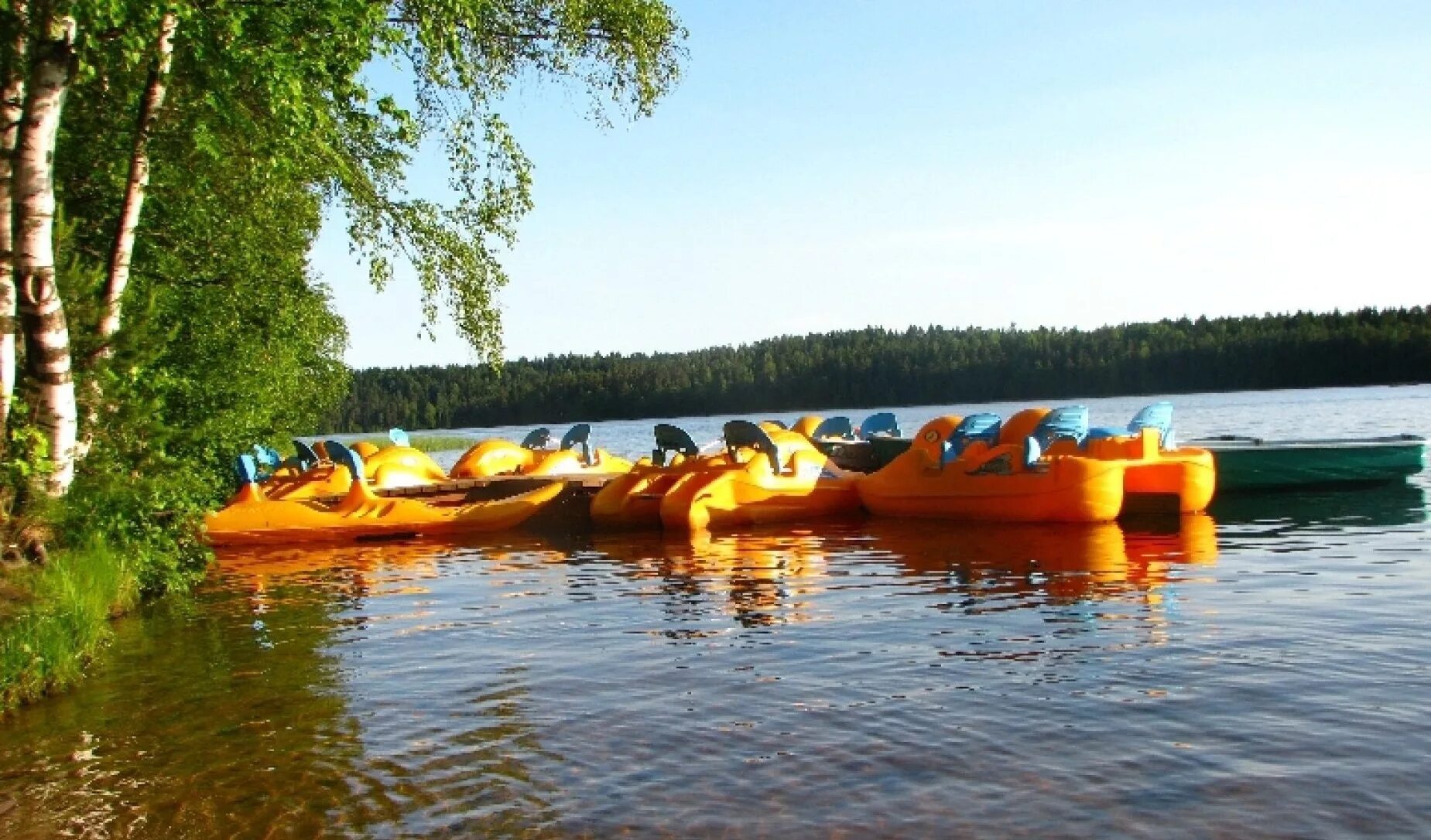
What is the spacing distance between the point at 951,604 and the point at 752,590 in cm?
250

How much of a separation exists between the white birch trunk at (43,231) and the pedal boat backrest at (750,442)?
13967 mm

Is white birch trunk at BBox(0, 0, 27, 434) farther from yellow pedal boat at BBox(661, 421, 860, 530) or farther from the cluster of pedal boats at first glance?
yellow pedal boat at BBox(661, 421, 860, 530)

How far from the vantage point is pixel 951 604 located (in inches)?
482

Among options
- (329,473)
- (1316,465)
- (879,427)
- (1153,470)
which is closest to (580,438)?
(329,473)

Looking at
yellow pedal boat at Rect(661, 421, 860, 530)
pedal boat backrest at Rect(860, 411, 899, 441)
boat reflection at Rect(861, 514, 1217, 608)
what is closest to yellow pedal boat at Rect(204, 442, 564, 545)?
yellow pedal boat at Rect(661, 421, 860, 530)

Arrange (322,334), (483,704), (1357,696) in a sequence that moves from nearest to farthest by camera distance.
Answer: (1357,696) → (483,704) → (322,334)

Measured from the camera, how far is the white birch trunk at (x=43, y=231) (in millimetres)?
8070

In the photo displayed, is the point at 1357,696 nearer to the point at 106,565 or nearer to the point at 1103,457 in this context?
the point at 106,565

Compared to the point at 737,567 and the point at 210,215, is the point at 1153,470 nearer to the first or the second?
the point at 737,567

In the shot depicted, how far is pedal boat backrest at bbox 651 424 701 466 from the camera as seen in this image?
79.3 ft

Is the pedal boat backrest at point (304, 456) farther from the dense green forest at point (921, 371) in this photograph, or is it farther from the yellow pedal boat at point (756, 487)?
the dense green forest at point (921, 371)

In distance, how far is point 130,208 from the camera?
9.79 meters

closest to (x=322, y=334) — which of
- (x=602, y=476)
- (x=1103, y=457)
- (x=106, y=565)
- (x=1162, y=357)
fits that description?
(x=602, y=476)

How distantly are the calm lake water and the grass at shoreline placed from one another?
257 mm
